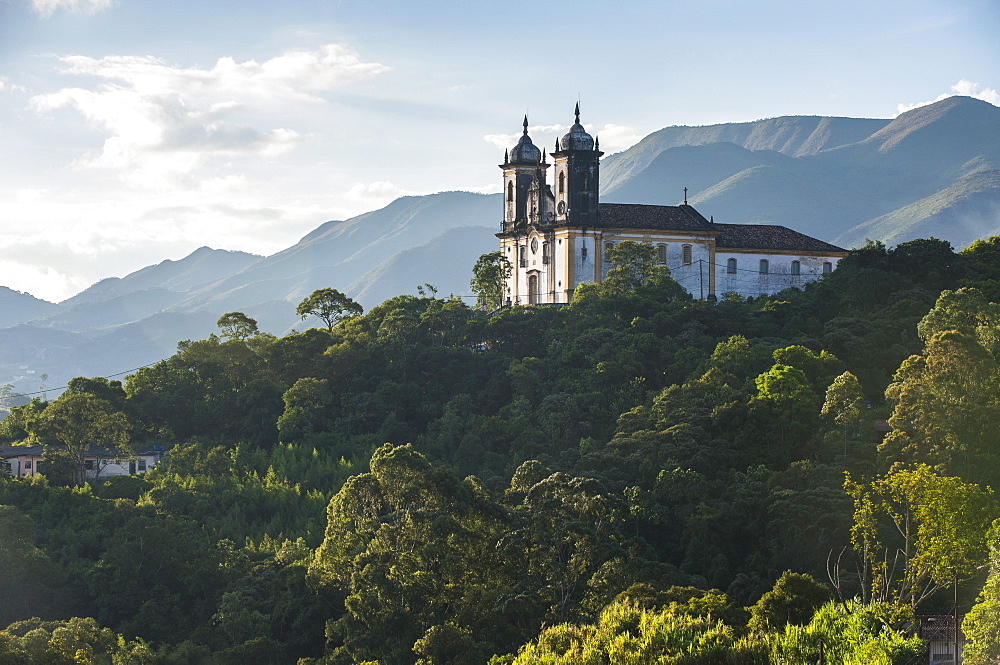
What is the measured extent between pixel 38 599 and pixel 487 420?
17360 millimetres

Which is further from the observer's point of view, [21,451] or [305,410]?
[305,410]

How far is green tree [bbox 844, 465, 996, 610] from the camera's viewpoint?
2925cm

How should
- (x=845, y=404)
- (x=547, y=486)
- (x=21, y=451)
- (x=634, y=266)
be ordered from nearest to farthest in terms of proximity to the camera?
(x=547, y=486) → (x=845, y=404) → (x=21, y=451) → (x=634, y=266)

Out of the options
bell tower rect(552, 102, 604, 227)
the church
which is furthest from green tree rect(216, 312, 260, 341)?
bell tower rect(552, 102, 604, 227)

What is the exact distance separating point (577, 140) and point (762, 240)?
10.4m

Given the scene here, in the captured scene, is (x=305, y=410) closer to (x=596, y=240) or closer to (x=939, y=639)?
(x=596, y=240)

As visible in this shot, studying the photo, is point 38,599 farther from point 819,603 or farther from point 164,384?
point 819,603

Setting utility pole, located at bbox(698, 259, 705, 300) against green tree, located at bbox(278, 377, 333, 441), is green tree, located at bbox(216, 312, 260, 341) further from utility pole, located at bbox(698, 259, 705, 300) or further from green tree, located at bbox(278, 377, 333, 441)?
utility pole, located at bbox(698, 259, 705, 300)

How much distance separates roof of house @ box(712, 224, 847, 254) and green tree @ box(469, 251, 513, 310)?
10.2 metres

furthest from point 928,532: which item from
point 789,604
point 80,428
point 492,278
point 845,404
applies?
point 492,278

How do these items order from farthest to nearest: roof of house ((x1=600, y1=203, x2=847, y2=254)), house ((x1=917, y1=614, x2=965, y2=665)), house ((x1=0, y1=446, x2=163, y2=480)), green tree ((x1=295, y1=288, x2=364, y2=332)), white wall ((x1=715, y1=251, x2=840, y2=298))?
white wall ((x1=715, y1=251, x2=840, y2=298)), roof of house ((x1=600, y1=203, x2=847, y2=254)), green tree ((x1=295, y1=288, x2=364, y2=332)), house ((x1=0, y1=446, x2=163, y2=480)), house ((x1=917, y1=614, x2=965, y2=665))

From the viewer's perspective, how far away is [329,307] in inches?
2331

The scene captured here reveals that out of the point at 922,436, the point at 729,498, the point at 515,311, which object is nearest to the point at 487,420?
the point at 515,311

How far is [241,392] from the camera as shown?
53.1m
